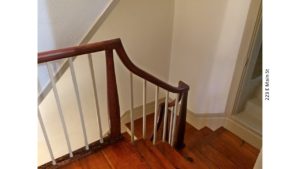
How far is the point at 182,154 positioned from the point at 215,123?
36.1 inches

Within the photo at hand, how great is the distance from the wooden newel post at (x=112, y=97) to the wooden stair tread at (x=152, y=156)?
8.2 inches

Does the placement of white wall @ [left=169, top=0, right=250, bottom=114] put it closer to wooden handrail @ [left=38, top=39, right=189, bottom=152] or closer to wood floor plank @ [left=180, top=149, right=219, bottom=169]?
wood floor plank @ [left=180, top=149, right=219, bottom=169]

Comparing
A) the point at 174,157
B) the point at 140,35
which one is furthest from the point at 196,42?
the point at 174,157

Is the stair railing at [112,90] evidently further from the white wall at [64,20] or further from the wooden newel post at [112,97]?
the white wall at [64,20]

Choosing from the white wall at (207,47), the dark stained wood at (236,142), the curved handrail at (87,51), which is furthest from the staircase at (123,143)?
the white wall at (207,47)

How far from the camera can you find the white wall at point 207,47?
242 centimetres

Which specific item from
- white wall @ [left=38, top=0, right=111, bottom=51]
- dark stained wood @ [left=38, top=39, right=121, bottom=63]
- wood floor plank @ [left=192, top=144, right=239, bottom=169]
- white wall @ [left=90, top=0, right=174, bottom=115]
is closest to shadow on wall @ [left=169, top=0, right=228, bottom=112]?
white wall @ [left=90, top=0, right=174, bottom=115]

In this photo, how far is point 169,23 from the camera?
3012 mm

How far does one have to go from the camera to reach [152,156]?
173 cm

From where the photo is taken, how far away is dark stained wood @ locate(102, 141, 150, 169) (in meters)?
1.60

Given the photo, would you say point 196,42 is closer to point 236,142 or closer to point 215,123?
point 215,123
